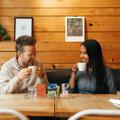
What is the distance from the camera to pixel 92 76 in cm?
273

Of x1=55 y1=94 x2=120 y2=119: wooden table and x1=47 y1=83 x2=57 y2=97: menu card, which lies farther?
x1=47 y1=83 x2=57 y2=97: menu card

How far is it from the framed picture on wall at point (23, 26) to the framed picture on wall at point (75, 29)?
434 millimetres

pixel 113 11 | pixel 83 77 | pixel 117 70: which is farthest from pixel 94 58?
pixel 113 11

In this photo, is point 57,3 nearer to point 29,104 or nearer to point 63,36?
point 63,36

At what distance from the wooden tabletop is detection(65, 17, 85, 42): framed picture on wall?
134 centimetres

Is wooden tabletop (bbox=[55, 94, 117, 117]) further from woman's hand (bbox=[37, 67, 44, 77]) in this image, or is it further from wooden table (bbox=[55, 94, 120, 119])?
woman's hand (bbox=[37, 67, 44, 77])

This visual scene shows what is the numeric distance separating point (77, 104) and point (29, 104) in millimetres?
314

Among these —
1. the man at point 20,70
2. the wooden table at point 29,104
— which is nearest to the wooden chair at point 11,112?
the wooden table at point 29,104

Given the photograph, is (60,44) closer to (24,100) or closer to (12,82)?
(12,82)

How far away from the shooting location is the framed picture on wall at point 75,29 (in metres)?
3.52

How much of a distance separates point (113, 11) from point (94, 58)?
101 cm

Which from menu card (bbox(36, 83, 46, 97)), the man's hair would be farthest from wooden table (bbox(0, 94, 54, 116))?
the man's hair

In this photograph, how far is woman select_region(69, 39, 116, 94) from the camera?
105 inches

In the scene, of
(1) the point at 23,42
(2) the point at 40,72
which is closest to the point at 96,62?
(2) the point at 40,72
